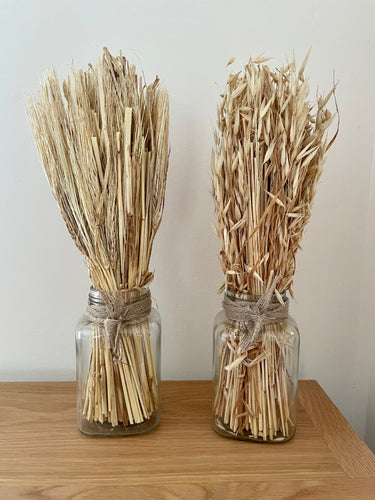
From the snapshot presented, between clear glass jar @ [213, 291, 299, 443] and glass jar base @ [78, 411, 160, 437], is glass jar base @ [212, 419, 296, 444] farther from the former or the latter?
glass jar base @ [78, 411, 160, 437]

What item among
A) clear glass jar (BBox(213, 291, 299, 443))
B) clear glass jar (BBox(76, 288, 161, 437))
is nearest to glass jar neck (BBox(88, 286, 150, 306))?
clear glass jar (BBox(76, 288, 161, 437))

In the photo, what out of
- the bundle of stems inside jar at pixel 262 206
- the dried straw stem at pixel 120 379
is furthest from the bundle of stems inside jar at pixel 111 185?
the bundle of stems inside jar at pixel 262 206

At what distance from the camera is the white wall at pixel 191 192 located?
828 millimetres

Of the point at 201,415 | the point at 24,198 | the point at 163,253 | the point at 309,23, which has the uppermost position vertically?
the point at 309,23

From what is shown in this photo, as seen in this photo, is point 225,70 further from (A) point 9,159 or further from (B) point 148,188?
(A) point 9,159

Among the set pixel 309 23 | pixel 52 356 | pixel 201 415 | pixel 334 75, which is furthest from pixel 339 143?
pixel 52 356

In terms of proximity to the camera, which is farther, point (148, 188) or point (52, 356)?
point (52, 356)

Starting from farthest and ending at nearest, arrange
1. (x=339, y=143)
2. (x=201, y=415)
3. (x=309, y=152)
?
(x=339, y=143) → (x=201, y=415) → (x=309, y=152)

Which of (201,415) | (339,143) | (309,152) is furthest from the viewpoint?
(339,143)

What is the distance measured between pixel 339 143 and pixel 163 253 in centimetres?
Result: 40

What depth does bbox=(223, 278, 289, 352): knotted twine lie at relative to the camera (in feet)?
2.16

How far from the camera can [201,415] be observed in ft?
2.52

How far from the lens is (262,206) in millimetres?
650

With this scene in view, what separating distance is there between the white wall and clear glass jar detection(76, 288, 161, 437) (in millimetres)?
208
